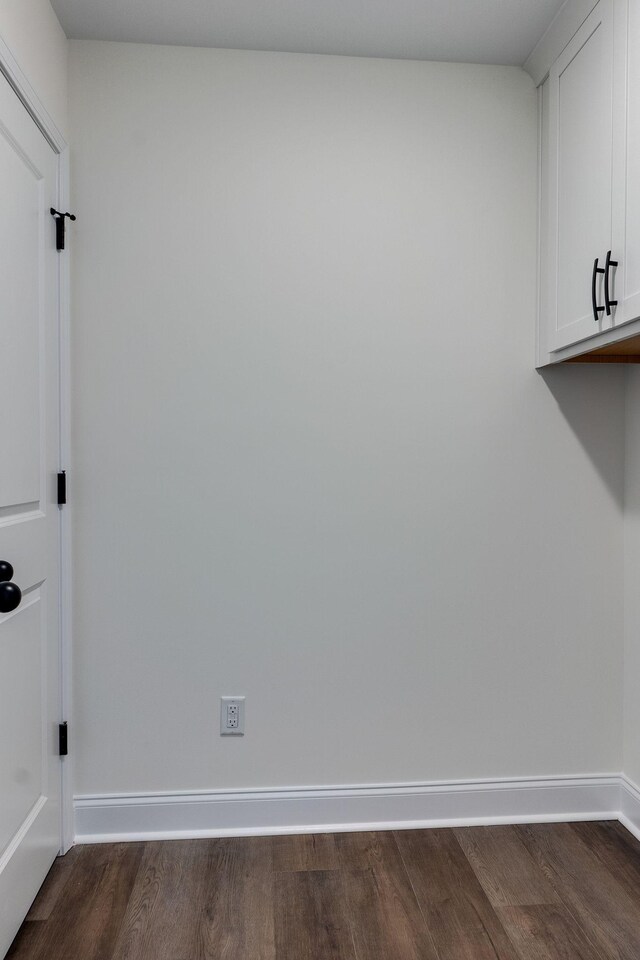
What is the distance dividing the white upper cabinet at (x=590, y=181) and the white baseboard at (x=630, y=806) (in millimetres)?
1418

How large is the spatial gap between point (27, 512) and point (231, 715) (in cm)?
91

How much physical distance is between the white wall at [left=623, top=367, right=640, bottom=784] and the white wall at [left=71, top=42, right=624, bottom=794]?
41 millimetres

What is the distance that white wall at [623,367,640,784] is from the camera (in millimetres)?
2150

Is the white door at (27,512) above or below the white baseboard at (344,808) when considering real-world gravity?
above

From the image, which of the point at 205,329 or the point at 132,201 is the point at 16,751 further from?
the point at 132,201

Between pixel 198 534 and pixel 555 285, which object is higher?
pixel 555 285

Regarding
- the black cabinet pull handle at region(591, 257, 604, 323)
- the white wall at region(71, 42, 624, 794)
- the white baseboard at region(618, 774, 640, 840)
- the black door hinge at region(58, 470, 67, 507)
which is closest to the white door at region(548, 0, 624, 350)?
the black cabinet pull handle at region(591, 257, 604, 323)

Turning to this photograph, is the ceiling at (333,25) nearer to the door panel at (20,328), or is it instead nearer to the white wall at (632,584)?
the door panel at (20,328)

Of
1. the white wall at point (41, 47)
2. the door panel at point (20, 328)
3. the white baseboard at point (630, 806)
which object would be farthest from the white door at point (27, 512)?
the white baseboard at point (630, 806)

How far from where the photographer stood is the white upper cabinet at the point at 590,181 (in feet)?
5.37

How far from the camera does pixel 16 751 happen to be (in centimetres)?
165

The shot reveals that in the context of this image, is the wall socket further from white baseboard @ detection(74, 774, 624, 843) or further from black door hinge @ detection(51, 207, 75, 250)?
black door hinge @ detection(51, 207, 75, 250)

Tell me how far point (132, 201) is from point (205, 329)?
46 cm

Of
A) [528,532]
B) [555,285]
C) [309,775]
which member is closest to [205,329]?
[555,285]
